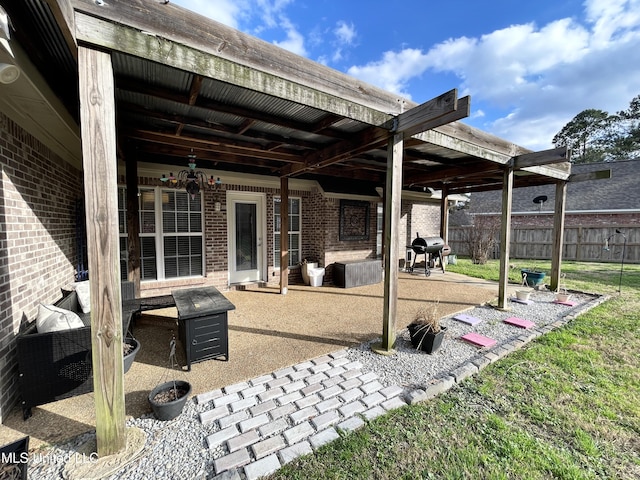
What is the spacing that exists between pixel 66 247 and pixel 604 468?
19.9 ft

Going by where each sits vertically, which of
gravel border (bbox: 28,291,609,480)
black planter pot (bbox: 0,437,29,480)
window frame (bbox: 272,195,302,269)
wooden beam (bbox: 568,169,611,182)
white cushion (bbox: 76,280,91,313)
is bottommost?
gravel border (bbox: 28,291,609,480)

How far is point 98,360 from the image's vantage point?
180 centimetres

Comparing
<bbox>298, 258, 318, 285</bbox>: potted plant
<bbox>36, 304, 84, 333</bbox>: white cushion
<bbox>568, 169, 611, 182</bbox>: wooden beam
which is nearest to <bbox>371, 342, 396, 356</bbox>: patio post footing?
<bbox>36, 304, 84, 333</bbox>: white cushion

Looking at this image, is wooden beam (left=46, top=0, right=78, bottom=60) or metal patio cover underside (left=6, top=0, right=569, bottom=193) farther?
metal patio cover underside (left=6, top=0, right=569, bottom=193)

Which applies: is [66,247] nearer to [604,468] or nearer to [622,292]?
[604,468]

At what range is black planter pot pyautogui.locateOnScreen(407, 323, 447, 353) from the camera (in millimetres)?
3344

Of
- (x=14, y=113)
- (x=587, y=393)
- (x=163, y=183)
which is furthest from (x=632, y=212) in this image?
(x=14, y=113)

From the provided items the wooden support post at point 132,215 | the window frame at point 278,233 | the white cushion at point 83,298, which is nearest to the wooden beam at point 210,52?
the white cushion at point 83,298

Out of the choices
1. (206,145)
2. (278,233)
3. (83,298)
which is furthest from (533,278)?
(83,298)

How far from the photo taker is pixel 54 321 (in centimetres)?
239

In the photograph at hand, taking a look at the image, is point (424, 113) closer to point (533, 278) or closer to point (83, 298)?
point (83, 298)

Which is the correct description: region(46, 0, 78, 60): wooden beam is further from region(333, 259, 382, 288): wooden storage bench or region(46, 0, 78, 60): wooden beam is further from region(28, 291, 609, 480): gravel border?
region(333, 259, 382, 288): wooden storage bench

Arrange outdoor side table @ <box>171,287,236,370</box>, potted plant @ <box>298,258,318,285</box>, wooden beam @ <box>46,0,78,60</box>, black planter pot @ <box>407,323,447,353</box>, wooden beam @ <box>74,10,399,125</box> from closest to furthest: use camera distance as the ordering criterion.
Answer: wooden beam @ <box>46,0,78,60</box>
wooden beam @ <box>74,10,399,125</box>
outdoor side table @ <box>171,287,236,370</box>
black planter pot @ <box>407,323,447,353</box>
potted plant @ <box>298,258,318,285</box>

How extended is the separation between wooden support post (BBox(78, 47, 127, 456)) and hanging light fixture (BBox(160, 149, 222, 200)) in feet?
9.94
